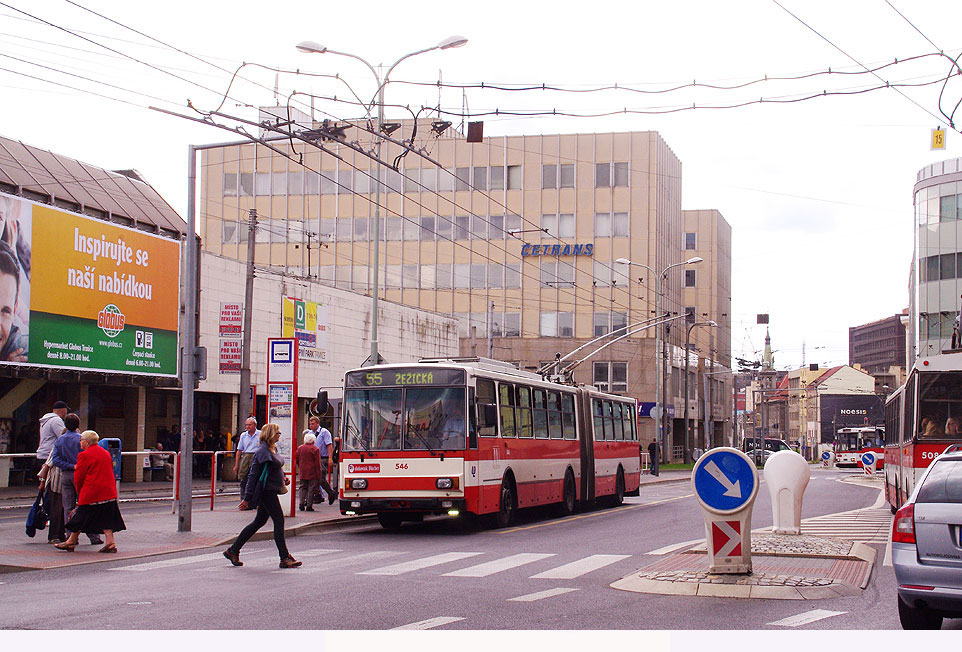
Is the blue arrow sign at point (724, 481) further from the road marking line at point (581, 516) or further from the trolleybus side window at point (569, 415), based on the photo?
the trolleybus side window at point (569, 415)

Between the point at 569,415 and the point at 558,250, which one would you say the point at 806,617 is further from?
the point at 558,250

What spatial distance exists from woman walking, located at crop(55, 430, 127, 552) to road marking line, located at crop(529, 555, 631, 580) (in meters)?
6.05

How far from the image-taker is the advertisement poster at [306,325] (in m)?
41.9

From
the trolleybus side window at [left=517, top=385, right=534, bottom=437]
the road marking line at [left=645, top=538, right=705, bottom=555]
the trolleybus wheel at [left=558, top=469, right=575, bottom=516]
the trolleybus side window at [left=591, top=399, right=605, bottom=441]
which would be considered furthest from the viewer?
the trolleybus side window at [left=591, top=399, right=605, bottom=441]

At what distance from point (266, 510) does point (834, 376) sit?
5612 inches

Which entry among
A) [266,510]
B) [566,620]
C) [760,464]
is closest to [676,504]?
[266,510]

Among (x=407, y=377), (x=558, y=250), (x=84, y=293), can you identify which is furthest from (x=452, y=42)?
(x=558, y=250)

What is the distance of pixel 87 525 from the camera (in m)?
15.6

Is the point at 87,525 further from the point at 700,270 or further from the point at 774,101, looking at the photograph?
the point at 700,270

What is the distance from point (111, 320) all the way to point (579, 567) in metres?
21.6

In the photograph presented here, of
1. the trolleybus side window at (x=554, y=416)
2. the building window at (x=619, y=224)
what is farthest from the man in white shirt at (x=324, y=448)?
the building window at (x=619, y=224)

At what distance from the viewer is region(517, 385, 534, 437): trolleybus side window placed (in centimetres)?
2234

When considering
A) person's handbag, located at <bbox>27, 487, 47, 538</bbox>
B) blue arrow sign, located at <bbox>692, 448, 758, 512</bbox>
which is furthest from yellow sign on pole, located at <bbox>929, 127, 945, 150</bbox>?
person's handbag, located at <bbox>27, 487, 47, 538</bbox>

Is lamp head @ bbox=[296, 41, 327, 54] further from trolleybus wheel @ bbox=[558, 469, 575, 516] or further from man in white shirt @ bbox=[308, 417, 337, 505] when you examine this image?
trolleybus wheel @ bbox=[558, 469, 575, 516]
